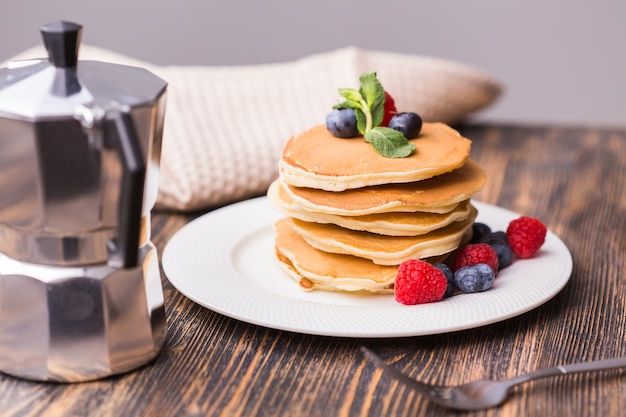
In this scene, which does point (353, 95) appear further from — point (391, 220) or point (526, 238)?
point (526, 238)

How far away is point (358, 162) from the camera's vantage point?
1.31m

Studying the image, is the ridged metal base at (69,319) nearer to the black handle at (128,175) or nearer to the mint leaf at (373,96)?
the black handle at (128,175)

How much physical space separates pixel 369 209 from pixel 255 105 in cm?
86

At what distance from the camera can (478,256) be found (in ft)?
4.33

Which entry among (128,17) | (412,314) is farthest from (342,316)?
(128,17)

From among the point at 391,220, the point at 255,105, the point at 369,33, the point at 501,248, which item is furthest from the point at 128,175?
the point at 369,33

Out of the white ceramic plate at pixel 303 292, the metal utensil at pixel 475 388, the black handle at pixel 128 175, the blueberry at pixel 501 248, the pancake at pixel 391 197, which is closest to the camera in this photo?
the black handle at pixel 128 175

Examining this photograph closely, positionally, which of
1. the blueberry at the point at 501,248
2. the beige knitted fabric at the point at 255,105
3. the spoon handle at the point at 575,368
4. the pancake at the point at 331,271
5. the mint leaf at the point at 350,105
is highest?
the mint leaf at the point at 350,105

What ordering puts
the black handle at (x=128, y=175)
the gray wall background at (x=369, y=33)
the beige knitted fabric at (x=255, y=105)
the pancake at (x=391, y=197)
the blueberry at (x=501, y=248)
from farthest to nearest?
the gray wall background at (x=369, y=33)
the beige knitted fabric at (x=255, y=105)
the blueberry at (x=501, y=248)
the pancake at (x=391, y=197)
the black handle at (x=128, y=175)

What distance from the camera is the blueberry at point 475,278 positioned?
127cm

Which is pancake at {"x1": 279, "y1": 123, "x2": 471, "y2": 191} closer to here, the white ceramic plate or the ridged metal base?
the white ceramic plate

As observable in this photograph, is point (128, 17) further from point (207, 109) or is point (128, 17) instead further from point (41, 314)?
point (41, 314)

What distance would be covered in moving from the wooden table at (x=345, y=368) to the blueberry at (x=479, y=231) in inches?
7.1

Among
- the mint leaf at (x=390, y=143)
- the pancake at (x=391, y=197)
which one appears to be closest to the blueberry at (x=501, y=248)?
the pancake at (x=391, y=197)
